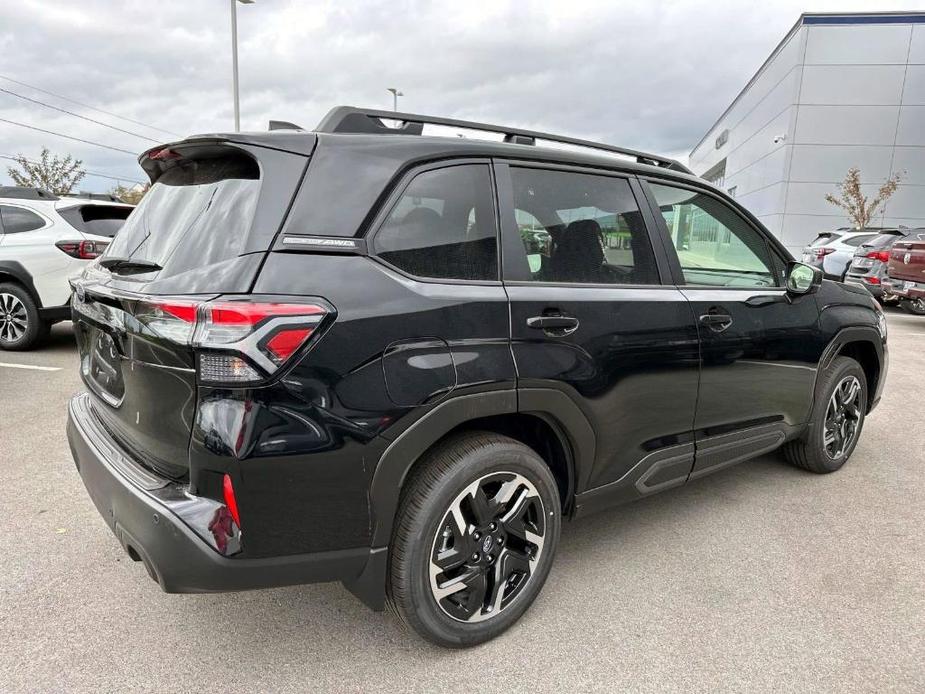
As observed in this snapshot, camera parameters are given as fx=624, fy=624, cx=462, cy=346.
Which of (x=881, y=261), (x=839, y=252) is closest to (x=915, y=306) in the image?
(x=881, y=261)

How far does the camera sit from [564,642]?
232 cm

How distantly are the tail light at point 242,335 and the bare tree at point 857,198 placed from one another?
2808 cm

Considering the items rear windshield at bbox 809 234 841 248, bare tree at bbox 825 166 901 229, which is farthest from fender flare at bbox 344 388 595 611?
bare tree at bbox 825 166 901 229

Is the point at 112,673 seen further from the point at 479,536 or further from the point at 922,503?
the point at 922,503

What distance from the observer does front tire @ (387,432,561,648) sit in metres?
2.05

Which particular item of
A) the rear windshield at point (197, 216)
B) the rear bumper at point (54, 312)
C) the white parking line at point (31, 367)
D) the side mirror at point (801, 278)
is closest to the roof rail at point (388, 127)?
the rear windshield at point (197, 216)

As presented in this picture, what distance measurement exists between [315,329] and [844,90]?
29996 mm

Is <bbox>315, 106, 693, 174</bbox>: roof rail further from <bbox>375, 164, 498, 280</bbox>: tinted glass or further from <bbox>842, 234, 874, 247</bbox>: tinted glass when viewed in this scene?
<bbox>842, 234, 874, 247</bbox>: tinted glass

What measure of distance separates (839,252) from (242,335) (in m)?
15.5

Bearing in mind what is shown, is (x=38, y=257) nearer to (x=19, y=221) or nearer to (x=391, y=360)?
(x=19, y=221)

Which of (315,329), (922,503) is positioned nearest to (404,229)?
(315,329)

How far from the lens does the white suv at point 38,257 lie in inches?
259

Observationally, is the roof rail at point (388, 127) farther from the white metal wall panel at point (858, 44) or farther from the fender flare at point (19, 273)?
the white metal wall panel at point (858, 44)

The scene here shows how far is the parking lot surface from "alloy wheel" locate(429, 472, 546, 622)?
19cm
